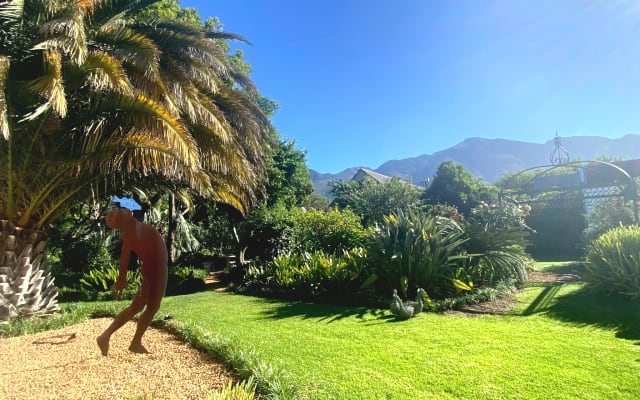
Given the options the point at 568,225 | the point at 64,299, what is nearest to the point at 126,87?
the point at 64,299

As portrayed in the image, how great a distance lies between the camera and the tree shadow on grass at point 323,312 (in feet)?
22.6

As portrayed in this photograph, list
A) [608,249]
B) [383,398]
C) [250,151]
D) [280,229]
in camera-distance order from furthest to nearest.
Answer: [280,229]
[250,151]
[608,249]
[383,398]

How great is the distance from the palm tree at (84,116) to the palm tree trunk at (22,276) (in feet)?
0.06

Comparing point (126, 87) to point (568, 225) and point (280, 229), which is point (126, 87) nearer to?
point (280, 229)

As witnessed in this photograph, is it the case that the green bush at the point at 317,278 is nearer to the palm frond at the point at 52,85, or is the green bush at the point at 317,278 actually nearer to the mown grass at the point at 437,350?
the mown grass at the point at 437,350

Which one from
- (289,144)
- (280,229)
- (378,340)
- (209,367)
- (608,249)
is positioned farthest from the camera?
(289,144)

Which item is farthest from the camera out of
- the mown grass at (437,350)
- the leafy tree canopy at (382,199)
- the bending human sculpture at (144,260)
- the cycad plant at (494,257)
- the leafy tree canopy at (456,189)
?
the leafy tree canopy at (456,189)

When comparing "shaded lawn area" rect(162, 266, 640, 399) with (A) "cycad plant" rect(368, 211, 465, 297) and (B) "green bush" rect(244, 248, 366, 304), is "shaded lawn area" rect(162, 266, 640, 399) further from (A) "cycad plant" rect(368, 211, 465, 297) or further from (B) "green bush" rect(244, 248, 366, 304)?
(A) "cycad plant" rect(368, 211, 465, 297)

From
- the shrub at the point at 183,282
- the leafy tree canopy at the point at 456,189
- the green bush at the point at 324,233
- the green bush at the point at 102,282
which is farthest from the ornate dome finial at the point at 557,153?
the green bush at the point at 102,282

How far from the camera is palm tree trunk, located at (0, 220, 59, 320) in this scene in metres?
6.91

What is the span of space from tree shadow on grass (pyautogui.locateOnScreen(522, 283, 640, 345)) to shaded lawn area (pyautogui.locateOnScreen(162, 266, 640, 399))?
15mm

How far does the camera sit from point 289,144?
20.1m

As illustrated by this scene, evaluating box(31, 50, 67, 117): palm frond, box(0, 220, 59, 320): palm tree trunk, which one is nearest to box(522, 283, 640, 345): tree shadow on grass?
box(31, 50, 67, 117): palm frond

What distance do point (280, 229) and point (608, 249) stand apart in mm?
9183
